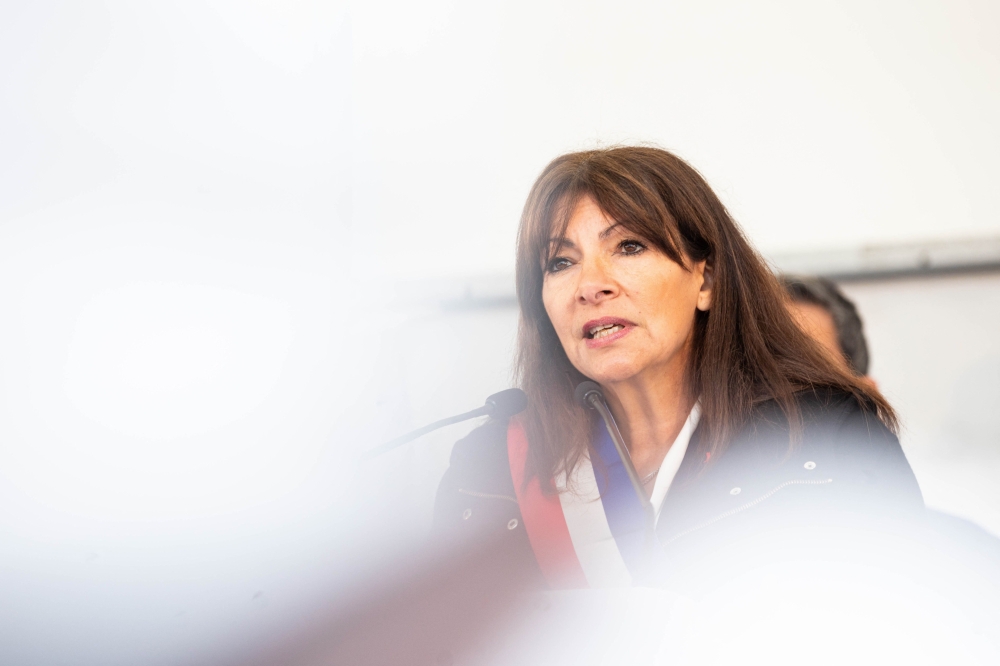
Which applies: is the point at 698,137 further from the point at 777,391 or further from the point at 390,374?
the point at 390,374

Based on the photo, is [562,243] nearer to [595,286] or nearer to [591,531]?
[595,286]

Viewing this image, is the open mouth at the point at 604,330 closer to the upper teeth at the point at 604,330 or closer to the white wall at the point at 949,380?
the upper teeth at the point at 604,330

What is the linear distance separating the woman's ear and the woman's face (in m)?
0.03

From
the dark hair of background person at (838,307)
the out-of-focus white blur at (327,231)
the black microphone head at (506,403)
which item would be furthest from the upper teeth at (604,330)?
the dark hair of background person at (838,307)

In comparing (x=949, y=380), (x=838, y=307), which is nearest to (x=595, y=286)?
(x=838, y=307)

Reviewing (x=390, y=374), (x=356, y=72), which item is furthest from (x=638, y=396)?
(x=356, y=72)

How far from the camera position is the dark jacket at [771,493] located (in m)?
0.57

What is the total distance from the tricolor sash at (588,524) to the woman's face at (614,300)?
10cm

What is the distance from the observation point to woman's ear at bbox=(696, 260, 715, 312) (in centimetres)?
72

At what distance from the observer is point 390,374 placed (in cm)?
95

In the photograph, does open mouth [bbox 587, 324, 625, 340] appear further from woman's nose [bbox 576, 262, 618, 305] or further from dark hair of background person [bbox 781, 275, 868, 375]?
dark hair of background person [bbox 781, 275, 868, 375]

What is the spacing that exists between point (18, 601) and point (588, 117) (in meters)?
0.86

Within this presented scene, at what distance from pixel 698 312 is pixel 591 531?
0.89ft

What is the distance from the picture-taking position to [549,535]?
64 centimetres
